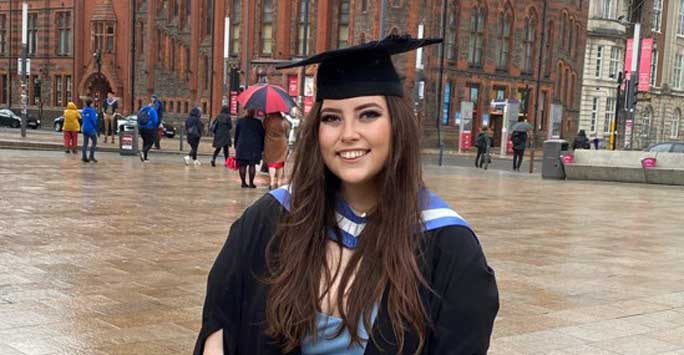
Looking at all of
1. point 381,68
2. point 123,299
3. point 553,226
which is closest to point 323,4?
point 553,226

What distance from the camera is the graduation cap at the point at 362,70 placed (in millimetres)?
2061

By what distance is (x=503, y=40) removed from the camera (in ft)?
153

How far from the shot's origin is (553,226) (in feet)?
37.6

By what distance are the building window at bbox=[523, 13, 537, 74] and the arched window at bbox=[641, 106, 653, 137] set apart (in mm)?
18796

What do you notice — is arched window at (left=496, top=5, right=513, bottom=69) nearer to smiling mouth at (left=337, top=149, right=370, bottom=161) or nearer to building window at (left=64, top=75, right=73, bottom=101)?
building window at (left=64, top=75, right=73, bottom=101)

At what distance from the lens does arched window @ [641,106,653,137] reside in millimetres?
62297

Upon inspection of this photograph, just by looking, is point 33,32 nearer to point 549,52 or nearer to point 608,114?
point 549,52

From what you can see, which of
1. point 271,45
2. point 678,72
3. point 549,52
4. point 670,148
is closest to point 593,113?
point 549,52

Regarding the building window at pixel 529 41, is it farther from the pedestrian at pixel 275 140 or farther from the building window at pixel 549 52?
the pedestrian at pixel 275 140

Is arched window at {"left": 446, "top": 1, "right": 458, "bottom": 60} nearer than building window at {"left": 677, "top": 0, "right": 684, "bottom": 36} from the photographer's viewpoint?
Yes

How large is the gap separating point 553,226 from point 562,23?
141 feet

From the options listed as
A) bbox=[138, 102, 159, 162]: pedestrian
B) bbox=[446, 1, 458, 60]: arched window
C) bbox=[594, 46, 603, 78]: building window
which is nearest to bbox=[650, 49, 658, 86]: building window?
bbox=[594, 46, 603, 78]: building window

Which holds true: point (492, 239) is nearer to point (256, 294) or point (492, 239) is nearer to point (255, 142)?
point (255, 142)

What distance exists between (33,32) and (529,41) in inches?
1440
